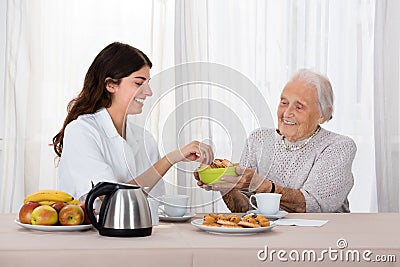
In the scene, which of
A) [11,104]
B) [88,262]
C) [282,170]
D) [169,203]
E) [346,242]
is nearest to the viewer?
[88,262]

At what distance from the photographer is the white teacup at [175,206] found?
6.82ft

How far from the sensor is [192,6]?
3559 mm

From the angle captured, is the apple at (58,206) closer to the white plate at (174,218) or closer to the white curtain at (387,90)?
the white plate at (174,218)

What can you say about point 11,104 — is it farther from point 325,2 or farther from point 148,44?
point 325,2

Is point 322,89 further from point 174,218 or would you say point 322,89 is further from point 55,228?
point 55,228

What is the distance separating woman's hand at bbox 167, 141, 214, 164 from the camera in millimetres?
2225

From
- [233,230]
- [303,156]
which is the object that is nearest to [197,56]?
[303,156]

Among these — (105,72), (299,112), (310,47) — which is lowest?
(299,112)

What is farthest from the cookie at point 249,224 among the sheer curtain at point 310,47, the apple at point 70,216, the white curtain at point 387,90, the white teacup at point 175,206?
the white curtain at point 387,90

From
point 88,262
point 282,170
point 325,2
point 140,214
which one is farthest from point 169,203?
point 325,2

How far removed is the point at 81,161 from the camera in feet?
7.63

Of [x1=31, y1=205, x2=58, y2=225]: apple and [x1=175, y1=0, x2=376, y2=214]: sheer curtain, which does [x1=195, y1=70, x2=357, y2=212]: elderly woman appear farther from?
[x1=31, y1=205, x2=58, y2=225]: apple

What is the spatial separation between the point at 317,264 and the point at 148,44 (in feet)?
7.08

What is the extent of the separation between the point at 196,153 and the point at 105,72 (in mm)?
551
